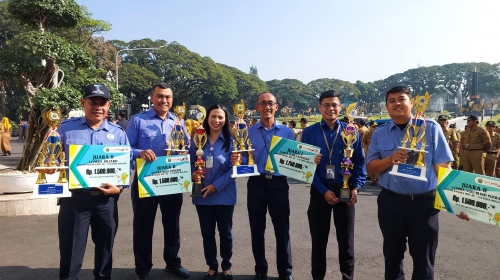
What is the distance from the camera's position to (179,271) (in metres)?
3.73

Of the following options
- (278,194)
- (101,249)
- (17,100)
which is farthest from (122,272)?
(17,100)

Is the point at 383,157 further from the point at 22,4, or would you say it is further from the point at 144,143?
the point at 22,4

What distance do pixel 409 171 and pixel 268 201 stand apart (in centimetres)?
140

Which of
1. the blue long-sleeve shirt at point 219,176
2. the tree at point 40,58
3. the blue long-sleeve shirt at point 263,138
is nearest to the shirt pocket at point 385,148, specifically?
the blue long-sleeve shirt at point 263,138

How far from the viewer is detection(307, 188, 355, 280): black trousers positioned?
333 cm

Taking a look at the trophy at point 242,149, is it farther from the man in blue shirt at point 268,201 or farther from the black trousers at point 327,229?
the black trousers at point 327,229

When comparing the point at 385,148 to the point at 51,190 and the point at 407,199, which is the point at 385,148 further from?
the point at 51,190

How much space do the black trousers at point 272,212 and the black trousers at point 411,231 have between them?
971mm

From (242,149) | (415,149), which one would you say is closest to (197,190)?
(242,149)

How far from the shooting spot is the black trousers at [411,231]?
2.76 m

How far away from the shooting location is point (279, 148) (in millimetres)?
3434

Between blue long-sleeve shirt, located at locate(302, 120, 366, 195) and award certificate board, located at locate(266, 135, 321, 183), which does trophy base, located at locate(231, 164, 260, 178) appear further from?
blue long-sleeve shirt, located at locate(302, 120, 366, 195)

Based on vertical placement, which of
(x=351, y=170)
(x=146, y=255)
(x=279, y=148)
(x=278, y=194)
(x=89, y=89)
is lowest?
(x=146, y=255)

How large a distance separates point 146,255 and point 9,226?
3109 millimetres
